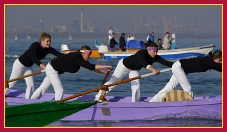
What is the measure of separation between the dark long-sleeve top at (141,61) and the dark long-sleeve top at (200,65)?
383 mm

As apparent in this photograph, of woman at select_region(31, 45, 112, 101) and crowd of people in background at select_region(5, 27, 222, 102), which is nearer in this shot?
woman at select_region(31, 45, 112, 101)

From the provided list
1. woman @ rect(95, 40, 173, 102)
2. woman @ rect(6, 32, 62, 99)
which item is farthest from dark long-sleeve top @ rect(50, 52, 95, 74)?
woman @ rect(95, 40, 173, 102)

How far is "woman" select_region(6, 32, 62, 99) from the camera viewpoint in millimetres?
15727

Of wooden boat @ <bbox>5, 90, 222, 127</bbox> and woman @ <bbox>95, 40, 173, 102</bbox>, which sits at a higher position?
woman @ <bbox>95, 40, 173, 102</bbox>

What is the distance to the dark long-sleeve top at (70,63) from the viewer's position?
48.2 feet

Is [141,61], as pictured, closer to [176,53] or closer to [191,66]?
[191,66]

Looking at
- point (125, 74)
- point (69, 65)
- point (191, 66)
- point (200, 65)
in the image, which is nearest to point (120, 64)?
point (125, 74)

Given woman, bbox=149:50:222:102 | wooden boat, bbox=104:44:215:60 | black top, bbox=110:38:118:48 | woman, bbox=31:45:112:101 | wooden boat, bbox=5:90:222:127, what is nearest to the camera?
woman, bbox=31:45:112:101

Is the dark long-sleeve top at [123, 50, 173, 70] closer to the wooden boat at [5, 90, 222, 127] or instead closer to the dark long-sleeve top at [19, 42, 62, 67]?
the wooden boat at [5, 90, 222, 127]

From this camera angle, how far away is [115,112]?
50.4ft

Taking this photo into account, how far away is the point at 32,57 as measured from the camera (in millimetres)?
15852

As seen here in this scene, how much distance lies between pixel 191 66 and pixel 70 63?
2.71m

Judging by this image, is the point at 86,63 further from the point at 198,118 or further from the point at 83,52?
the point at 198,118

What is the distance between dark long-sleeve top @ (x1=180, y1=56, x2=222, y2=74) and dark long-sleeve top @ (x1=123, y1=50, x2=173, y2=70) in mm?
383
